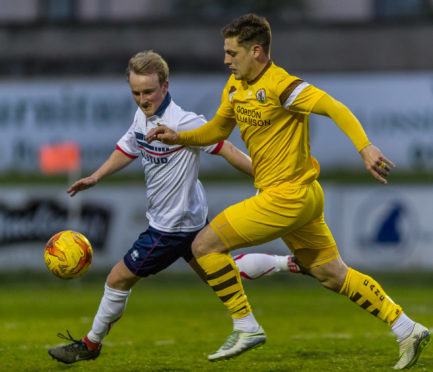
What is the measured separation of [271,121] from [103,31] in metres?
18.0

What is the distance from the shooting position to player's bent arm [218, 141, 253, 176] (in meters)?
6.24

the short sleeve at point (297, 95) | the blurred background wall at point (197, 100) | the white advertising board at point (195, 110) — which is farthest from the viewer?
the white advertising board at point (195, 110)

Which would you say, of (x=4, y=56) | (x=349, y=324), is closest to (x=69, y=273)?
(x=349, y=324)

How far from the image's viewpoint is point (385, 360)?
638 cm

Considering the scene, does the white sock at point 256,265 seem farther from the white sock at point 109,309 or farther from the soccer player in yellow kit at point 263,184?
the white sock at point 109,309

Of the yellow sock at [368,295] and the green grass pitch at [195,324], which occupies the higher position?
the yellow sock at [368,295]

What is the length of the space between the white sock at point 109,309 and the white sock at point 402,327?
1884 mm

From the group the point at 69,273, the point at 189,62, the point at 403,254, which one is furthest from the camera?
the point at 189,62

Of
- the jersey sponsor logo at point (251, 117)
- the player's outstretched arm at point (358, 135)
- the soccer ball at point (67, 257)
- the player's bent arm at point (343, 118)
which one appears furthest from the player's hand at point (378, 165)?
the soccer ball at point (67, 257)

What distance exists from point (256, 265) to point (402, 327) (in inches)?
49.6

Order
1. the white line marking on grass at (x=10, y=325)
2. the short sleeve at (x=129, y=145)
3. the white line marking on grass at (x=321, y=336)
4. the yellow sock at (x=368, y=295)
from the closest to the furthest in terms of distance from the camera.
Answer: the yellow sock at (x=368, y=295) → the short sleeve at (x=129, y=145) → the white line marking on grass at (x=321, y=336) → the white line marking on grass at (x=10, y=325)

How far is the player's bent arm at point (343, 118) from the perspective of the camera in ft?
17.6

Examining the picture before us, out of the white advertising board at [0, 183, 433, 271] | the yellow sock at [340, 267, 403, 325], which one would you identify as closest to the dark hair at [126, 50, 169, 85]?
the yellow sock at [340, 267, 403, 325]

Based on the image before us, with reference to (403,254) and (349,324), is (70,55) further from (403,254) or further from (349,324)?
(349,324)
